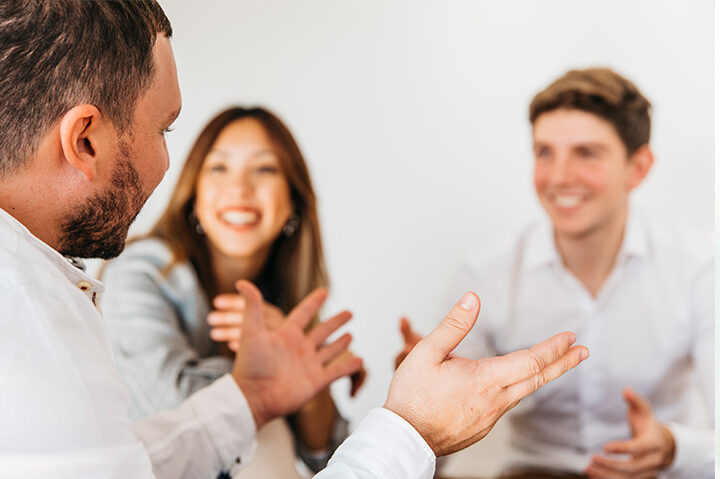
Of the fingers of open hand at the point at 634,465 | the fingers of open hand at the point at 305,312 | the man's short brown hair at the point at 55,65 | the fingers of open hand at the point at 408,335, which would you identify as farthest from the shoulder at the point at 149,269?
the fingers of open hand at the point at 634,465

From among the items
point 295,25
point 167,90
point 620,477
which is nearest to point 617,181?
point 620,477

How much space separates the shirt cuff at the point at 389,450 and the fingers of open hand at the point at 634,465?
85 cm

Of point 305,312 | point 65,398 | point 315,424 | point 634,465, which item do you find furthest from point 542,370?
point 315,424

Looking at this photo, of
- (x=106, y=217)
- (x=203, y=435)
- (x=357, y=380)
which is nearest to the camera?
(x=106, y=217)

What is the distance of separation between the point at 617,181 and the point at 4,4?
1.27 metres

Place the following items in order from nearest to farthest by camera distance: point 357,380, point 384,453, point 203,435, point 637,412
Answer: point 384,453 → point 203,435 → point 637,412 → point 357,380

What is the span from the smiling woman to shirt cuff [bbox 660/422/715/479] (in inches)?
30.0

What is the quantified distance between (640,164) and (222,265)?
3.35 ft

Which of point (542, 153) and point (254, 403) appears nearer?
point (254, 403)

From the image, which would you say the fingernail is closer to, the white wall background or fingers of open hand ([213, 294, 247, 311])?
the white wall background

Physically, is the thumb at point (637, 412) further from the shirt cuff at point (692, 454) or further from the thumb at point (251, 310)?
the thumb at point (251, 310)

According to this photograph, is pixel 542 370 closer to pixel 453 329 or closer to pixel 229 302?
pixel 453 329

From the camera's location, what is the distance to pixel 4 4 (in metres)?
0.94

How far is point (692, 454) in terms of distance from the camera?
1.60 m
